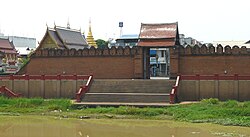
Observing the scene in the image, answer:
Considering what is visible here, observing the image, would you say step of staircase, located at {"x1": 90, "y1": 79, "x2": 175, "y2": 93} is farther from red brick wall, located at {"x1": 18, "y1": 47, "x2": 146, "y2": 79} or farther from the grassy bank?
the grassy bank

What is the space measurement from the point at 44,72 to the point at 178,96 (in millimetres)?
13357

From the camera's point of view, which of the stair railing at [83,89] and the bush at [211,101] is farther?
the stair railing at [83,89]

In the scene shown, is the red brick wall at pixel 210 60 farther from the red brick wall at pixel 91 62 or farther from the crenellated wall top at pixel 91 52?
the crenellated wall top at pixel 91 52

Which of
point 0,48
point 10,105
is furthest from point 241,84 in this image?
point 0,48

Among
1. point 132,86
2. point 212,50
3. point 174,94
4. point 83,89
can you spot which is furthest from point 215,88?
point 83,89

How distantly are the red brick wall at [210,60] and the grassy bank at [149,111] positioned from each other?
6.02 metres

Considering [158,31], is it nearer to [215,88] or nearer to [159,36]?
[159,36]

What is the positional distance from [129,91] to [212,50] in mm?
7604

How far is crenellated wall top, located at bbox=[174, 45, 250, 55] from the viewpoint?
3331 centimetres

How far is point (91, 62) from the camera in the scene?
36.8 metres

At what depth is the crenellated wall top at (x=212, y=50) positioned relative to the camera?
33.3m

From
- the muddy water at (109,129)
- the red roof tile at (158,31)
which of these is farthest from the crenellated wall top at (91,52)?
the muddy water at (109,129)

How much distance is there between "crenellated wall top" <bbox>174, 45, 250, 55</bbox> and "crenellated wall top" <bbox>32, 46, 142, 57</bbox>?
362cm

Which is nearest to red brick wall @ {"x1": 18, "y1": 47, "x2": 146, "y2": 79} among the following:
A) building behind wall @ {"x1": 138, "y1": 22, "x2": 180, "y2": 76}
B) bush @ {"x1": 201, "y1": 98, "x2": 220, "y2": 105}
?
building behind wall @ {"x1": 138, "y1": 22, "x2": 180, "y2": 76}
